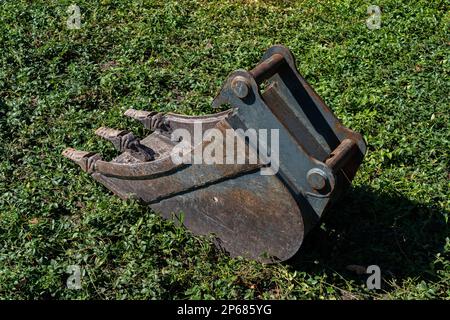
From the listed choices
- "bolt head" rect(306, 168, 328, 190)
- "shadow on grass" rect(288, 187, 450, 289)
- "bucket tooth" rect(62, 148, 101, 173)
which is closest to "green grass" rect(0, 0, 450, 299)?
"shadow on grass" rect(288, 187, 450, 289)

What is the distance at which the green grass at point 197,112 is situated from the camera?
16.6 feet

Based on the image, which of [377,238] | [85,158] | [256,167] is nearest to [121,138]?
[85,158]

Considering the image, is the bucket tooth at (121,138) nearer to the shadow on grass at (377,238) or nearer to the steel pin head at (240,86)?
the steel pin head at (240,86)

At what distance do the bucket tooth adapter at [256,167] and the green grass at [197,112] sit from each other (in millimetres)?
216

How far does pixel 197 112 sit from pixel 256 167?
8.23 ft

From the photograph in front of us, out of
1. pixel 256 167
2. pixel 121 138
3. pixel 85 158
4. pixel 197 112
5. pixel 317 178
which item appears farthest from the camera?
pixel 197 112

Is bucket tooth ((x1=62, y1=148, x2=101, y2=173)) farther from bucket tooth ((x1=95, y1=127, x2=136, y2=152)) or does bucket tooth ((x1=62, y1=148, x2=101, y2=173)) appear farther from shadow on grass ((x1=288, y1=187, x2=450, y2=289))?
shadow on grass ((x1=288, y1=187, x2=450, y2=289))

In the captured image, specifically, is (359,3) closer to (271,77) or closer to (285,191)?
(271,77)

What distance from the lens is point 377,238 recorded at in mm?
5445

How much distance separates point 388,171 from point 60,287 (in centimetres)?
294

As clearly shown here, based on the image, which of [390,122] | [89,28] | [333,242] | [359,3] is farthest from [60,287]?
[359,3]

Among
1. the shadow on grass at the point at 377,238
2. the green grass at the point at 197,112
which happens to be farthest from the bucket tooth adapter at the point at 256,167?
the shadow on grass at the point at 377,238

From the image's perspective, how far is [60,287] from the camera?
491 cm

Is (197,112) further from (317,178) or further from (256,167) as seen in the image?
(317,178)
